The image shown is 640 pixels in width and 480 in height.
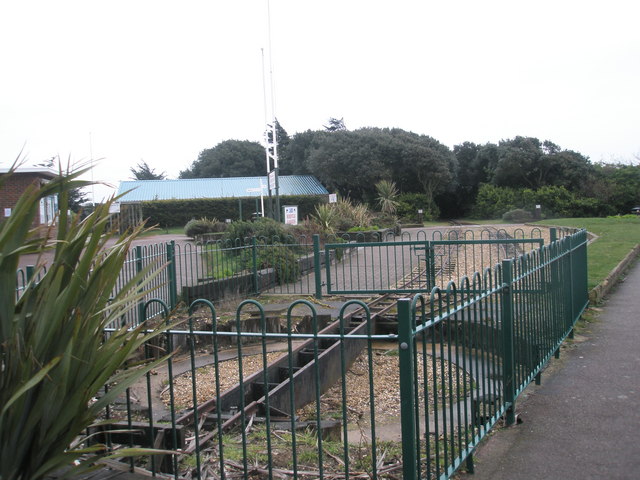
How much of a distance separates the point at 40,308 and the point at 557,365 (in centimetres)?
558

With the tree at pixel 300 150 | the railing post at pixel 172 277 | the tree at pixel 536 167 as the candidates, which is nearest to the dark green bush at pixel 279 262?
the railing post at pixel 172 277

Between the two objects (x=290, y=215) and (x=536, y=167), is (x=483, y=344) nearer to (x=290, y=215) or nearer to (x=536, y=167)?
(x=290, y=215)

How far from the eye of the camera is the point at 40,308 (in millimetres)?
2752

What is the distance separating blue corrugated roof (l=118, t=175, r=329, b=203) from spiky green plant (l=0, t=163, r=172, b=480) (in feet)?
143

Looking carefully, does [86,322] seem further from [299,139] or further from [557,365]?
[299,139]

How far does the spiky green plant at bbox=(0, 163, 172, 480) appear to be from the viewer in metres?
2.62

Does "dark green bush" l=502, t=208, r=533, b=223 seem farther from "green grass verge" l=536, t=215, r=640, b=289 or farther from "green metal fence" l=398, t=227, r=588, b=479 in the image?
"green metal fence" l=398, t=227, r=588, b=479

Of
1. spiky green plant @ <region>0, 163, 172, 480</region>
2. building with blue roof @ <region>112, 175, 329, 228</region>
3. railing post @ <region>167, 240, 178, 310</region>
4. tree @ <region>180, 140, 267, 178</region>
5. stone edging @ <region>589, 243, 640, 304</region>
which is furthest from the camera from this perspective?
tree @ <region>180, 140, 267, 178</region>

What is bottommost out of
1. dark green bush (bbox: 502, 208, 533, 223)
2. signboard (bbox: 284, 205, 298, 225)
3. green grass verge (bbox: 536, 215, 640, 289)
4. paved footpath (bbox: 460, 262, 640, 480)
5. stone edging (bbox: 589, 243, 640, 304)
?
paved footpath (bbox: 460, 262, 640, 480)

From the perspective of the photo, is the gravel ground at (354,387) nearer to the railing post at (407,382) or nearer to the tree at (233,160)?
the railing post at (407,382)

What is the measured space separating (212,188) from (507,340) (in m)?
46.5

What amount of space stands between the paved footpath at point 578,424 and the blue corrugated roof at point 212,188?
40444 millimetres

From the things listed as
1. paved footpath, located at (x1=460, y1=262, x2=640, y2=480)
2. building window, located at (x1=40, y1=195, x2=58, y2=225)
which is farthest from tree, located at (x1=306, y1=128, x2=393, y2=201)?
paved footpath, located at (x1=460, y1=262, x2=640, y2=480)

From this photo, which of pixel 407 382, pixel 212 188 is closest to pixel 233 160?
pixel 212 188
